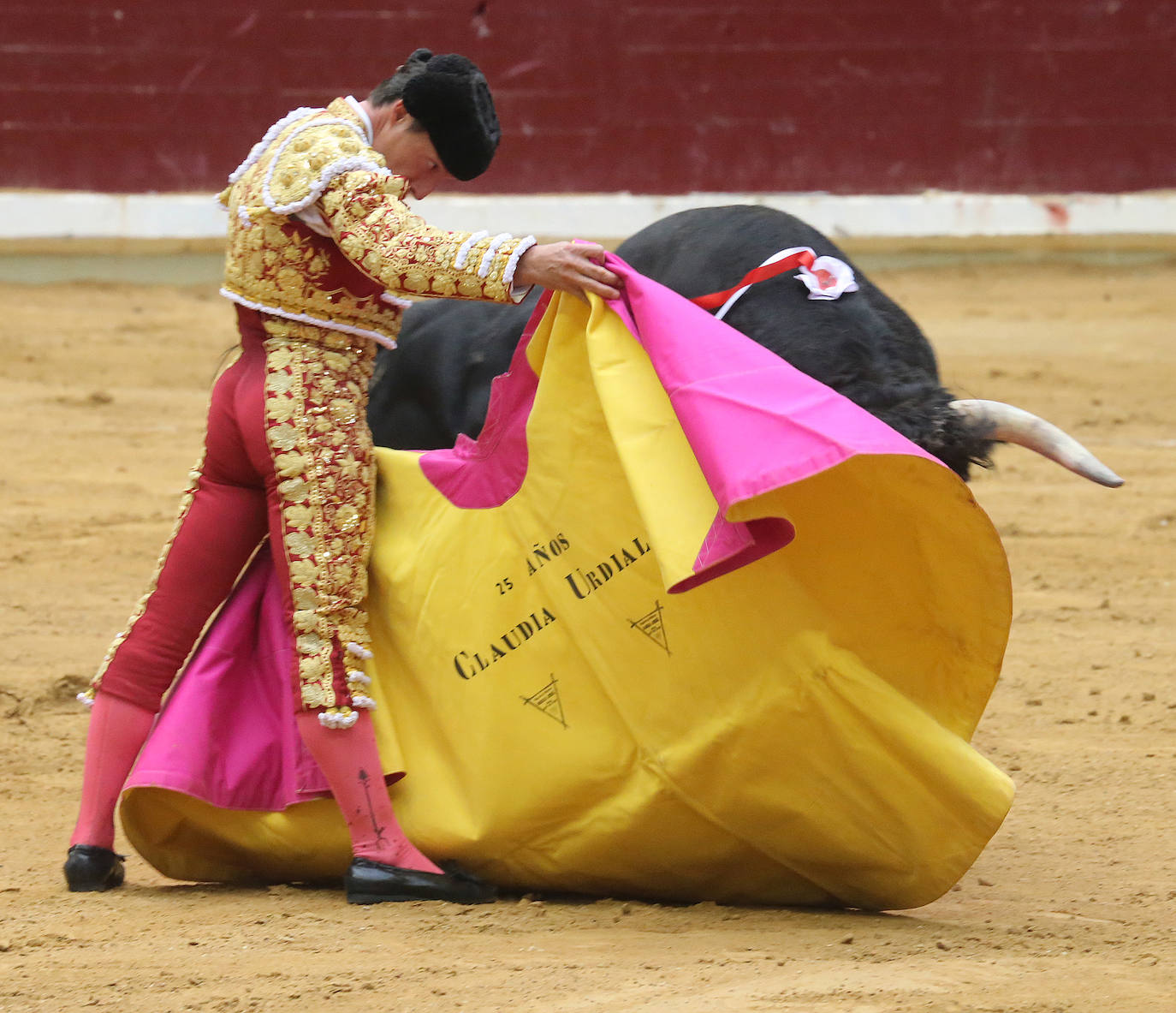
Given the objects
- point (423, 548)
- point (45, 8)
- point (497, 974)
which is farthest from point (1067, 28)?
point (497, 974)

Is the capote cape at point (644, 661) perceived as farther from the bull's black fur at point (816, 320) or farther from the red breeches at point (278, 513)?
the bull's black fur at point (816, 320)

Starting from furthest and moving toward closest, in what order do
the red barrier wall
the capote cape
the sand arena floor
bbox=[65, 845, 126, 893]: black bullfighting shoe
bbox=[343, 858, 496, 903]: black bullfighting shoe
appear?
the red barrier wall < bbox=[65, 845, 126, 893]: black bullfighting shoe < bbox=[343, 858, 496, 903]: black bullfighting shoe < the capote cape < the sand arena floor

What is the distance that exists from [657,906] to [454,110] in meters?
1.11

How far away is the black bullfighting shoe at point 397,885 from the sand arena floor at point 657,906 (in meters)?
0.03

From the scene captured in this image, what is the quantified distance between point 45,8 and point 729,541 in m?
6.93

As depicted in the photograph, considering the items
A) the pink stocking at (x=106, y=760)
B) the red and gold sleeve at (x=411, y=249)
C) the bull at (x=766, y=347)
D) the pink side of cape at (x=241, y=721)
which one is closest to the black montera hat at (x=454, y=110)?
the red and gold sleeve at (x=411, y=249)

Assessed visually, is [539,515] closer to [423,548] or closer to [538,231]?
[423,548]

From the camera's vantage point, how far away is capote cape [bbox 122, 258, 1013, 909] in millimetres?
2070

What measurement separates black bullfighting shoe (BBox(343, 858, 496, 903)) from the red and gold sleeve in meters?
0.77

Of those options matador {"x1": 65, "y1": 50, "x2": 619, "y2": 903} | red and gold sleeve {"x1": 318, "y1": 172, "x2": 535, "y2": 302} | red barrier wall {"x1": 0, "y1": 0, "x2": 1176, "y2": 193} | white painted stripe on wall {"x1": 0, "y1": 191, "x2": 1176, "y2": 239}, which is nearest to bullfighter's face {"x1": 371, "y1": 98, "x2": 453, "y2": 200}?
matador {"x1": 65, "y1": 50, "x2": 619, "y2": 903}

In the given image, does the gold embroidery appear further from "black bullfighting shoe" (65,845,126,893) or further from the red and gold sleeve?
"black bullfighting shoe" (65,845,126,893)

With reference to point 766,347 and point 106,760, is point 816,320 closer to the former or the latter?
point 766,347

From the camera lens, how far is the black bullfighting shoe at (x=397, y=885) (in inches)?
89.0

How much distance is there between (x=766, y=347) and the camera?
8.39 ft
